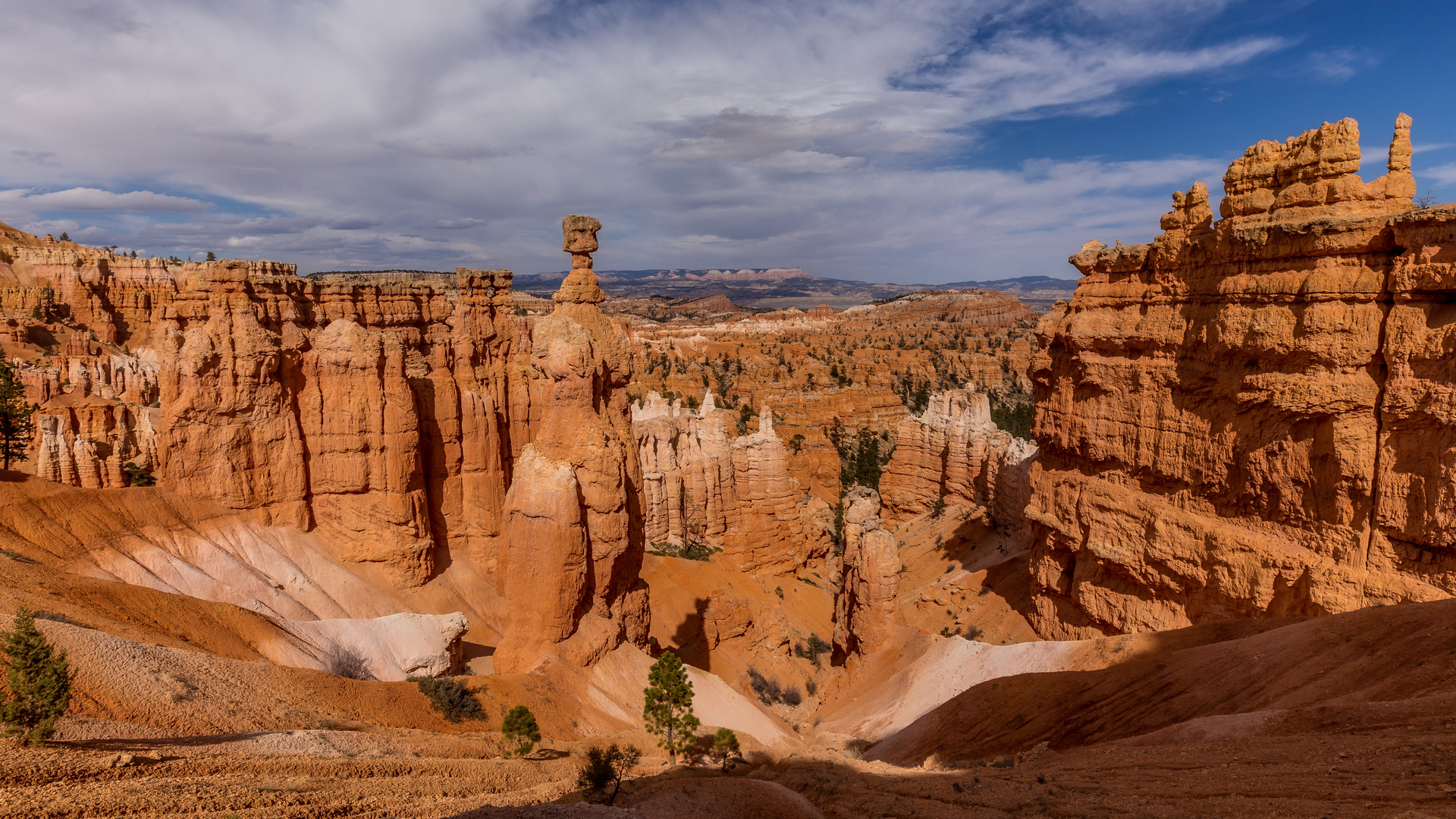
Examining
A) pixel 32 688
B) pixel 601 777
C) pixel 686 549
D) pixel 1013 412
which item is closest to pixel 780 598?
pixel 686 549

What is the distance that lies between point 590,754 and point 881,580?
16.3 meters

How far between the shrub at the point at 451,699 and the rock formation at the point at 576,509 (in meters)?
2.59

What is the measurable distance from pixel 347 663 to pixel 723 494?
2293 cm

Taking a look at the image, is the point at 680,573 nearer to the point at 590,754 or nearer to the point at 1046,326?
the point at 1046,326

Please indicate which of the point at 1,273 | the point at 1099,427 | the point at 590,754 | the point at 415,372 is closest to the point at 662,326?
the point at 1,273

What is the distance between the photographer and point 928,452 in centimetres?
4597

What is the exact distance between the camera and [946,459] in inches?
1774

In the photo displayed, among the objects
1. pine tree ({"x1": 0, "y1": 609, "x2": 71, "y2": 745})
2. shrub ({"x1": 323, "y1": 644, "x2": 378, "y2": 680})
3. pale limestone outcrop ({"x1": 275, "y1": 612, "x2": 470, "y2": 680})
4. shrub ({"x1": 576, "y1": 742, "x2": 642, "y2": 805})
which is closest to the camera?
pine tree ({"x1": 0, "y1": 609, "x2": 71, "y2": 745})

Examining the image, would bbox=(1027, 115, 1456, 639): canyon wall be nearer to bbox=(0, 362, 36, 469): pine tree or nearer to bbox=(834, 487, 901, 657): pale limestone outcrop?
bbox=(834, 487, 901, 657): pale limestone outcrop

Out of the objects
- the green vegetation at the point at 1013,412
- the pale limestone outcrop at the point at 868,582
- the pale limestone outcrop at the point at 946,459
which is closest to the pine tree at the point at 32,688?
the pale limestone outcrop at the point at 868,582

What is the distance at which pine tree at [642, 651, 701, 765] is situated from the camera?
1397 cm

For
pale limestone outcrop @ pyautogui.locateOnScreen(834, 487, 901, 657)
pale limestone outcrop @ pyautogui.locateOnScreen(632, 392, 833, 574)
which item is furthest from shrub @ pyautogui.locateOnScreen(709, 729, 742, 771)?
pale limestone outcrop @ pyautogui.locateOnScreen(632, 392, 833, 574)

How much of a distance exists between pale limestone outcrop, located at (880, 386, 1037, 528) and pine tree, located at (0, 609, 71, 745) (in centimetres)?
3666

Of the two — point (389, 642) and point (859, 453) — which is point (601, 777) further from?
point (859, 453)
